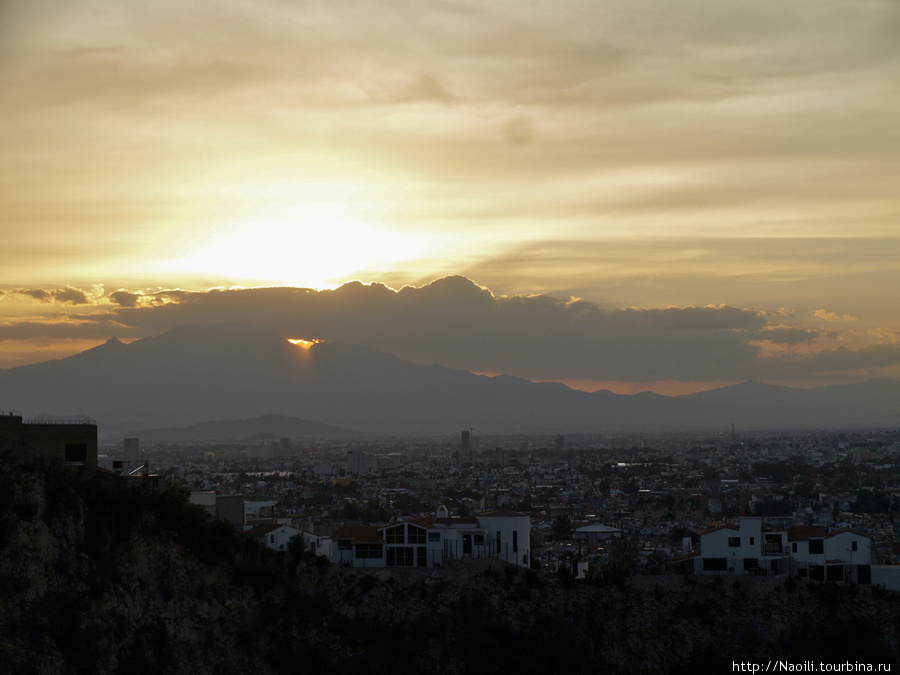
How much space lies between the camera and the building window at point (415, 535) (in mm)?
42094

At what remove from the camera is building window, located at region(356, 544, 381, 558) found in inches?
1654

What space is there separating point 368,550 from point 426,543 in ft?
7.22

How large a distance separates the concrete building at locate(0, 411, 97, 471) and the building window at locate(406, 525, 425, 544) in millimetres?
12408

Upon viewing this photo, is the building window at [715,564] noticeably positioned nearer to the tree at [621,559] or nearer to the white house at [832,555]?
the white house at [832,555]

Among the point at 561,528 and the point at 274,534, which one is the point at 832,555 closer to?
the point at 274,534

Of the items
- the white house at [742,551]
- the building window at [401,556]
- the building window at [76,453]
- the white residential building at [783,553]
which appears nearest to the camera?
the building window at [76,453]

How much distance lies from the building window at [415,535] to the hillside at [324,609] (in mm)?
2127

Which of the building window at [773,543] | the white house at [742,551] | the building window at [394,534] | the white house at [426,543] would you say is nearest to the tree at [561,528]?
the white house at [426,543]

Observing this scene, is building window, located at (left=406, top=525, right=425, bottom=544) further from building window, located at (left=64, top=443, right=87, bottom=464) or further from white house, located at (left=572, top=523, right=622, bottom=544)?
white house, located at (left=572, top=523, right=622, bottom=544)

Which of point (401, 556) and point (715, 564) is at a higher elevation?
point (401, 556)

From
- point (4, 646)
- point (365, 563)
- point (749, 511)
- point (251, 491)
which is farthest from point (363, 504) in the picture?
point (4, 646)

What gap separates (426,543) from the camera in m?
42.0

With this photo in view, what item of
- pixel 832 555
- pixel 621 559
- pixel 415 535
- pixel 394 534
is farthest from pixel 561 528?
pixel 394 534

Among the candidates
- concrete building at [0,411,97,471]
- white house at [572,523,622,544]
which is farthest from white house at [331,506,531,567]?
white house at [572,523,622,544]
